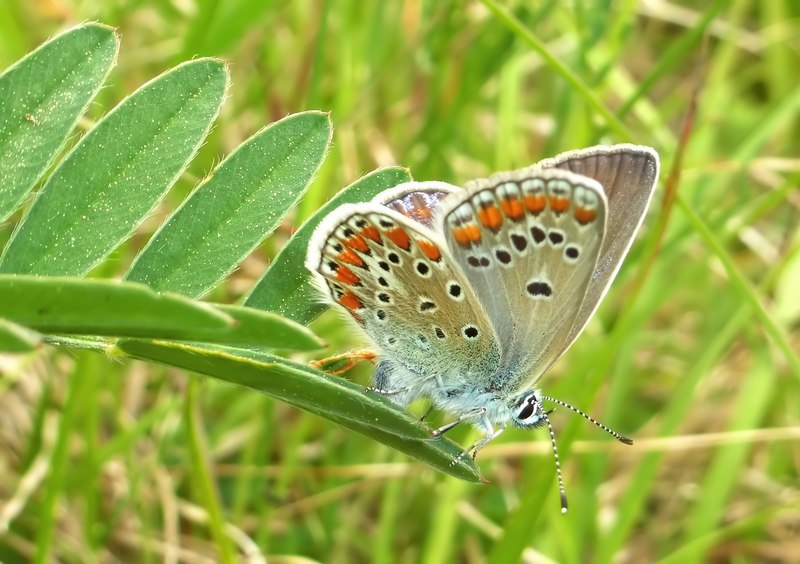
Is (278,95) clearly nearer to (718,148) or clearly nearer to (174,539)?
(174,539)

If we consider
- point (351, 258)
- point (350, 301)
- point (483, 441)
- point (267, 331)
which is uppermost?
point (267, 331)

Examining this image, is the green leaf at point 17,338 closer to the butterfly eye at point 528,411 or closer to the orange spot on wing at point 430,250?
the orange spot on wing at point 430,250

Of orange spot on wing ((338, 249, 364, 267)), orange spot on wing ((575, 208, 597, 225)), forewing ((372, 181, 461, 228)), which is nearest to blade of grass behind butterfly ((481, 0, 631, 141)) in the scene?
forewing ((372, 181, 461, 228))

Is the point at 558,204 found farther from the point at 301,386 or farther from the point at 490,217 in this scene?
the point at 301,386

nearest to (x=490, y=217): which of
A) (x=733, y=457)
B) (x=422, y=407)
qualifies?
(x=422, y=407)

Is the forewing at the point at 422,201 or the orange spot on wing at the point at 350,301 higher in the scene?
the forewing at the point at 422,201

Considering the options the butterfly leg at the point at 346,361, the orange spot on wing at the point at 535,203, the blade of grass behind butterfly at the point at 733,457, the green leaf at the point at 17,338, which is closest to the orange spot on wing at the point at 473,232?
the orange spot on wing at the point at 535,203
